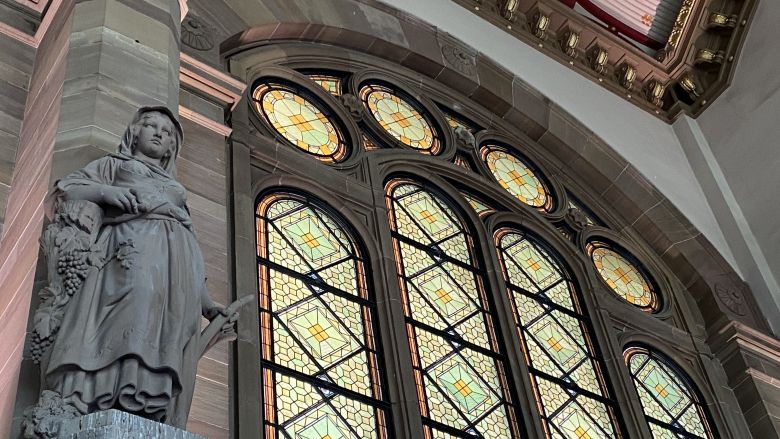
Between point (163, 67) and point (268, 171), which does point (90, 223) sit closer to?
point (163, 67)

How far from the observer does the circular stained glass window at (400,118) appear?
11.8 metres

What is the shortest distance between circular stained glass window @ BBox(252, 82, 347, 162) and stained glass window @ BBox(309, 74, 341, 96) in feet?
1.07

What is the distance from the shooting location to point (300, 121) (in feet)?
36.1

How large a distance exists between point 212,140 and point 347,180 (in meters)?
1.56

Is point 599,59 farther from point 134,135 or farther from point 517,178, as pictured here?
point 134,135

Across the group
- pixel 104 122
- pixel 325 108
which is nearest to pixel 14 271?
pixel 104 122

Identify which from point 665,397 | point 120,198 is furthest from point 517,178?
point 120,198

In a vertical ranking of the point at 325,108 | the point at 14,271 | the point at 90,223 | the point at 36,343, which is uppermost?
the point at 325,108

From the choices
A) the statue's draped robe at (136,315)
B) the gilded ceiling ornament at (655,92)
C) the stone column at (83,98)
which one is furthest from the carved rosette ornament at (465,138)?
the statue's draped robe at (136,315)

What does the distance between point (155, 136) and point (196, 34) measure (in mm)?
4590

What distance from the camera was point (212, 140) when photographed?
9.36 metres

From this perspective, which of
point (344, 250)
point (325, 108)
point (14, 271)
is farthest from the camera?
point (325, 108)

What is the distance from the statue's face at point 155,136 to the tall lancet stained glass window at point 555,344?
489 cm

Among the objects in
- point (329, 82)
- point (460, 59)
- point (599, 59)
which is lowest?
point (329, 82)
